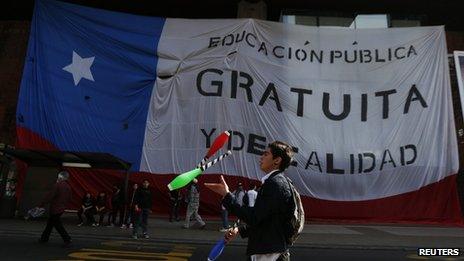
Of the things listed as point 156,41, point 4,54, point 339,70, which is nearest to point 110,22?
point 156,41

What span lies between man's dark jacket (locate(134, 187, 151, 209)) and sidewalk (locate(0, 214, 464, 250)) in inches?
32.4

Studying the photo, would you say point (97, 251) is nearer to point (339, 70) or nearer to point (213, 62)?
point (213, 62)

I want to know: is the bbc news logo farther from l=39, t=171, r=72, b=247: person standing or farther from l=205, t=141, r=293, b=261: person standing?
l=205, t=141, r=293, b=261: person standing

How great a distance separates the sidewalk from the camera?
1130cm

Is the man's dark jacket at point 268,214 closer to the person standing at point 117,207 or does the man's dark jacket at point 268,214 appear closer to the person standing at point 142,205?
the person standing at point 142,205

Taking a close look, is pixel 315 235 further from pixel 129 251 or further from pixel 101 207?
pixel 101 207

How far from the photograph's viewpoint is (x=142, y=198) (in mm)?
12391

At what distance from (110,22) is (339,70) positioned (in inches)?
377

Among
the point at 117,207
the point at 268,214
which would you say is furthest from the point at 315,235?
the point at 268,214

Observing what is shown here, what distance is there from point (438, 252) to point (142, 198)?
7.10m

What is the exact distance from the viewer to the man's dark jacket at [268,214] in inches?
126

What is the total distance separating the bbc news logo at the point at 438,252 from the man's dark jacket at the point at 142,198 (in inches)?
258

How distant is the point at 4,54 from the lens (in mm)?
21719

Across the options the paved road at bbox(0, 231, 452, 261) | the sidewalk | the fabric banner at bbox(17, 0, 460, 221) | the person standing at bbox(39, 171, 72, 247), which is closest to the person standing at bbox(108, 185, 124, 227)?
the sidewalk
